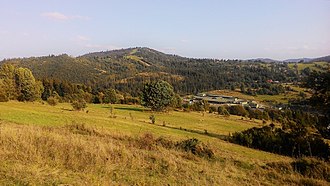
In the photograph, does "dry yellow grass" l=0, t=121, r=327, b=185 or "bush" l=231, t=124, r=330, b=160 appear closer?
"dry yellow grass" l=0, t=121, r=327, b=185

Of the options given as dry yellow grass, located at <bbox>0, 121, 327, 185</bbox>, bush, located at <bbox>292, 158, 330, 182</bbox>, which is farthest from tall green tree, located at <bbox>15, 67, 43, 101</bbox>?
bush, located at <bbox>292, 158, 330, 182</bbox>

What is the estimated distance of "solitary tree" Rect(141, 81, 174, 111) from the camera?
73.2m

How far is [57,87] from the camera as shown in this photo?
314ft

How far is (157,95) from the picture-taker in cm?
7375

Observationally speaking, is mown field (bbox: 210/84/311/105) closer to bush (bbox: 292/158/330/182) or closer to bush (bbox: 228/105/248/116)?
bush (bbox: 228/105/248/116)

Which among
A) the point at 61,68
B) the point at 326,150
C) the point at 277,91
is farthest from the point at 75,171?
the point at 61,68

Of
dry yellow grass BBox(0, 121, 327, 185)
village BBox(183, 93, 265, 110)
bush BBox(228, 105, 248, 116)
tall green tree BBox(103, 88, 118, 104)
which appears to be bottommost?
bush BBox(228, 105, 248, 116)

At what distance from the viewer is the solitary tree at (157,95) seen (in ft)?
240

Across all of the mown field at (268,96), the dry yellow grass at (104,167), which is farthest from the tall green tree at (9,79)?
the mown field at (268,96)

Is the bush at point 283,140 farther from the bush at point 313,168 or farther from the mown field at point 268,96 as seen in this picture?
the mown field at point 268,96

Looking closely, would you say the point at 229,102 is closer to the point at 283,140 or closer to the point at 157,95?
the point at 157,95

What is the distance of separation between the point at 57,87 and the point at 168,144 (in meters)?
92.4

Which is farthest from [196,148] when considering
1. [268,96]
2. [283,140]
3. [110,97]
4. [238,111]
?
[268,96]

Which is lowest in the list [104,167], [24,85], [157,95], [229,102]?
[229,102]
